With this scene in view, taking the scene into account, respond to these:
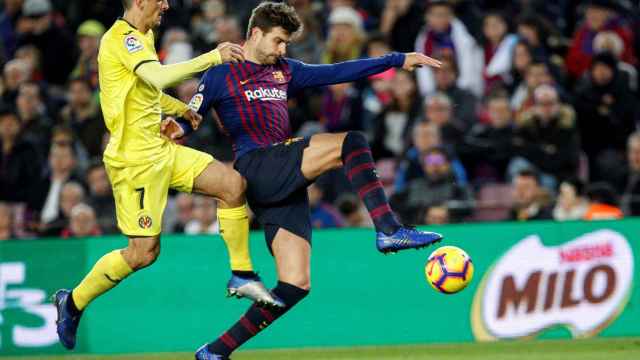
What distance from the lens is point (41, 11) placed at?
17.9m

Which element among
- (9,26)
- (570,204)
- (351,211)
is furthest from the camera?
(9,26)

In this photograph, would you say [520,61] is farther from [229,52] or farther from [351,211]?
[229,52]

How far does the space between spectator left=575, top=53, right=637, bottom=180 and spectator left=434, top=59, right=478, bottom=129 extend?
115cm

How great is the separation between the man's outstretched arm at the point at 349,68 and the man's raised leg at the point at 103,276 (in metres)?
1.50

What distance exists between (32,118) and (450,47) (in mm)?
4779

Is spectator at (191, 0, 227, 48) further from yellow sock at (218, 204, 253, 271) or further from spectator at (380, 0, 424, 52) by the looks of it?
yellow sock at (218, 204, 253, 271)

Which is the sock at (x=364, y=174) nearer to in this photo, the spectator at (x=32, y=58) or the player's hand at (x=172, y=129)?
the player's hand at (x=172, y=129)

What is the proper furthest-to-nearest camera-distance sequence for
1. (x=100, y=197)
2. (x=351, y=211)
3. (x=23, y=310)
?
(x=100, y=197) → (x=351, y=211) → (x=23, y=310)

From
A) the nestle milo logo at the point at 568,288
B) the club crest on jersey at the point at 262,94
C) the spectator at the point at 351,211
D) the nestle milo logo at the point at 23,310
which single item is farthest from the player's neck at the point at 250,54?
the spectator at the point at 351,211

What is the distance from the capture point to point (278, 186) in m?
9.87

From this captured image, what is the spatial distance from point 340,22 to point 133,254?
6834 millimetres

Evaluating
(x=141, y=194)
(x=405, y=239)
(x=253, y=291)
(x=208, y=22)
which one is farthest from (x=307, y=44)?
(x=405, y=239)

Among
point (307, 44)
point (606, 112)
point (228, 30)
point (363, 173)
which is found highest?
point (228, 30)

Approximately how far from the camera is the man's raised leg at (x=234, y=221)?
9.74m
